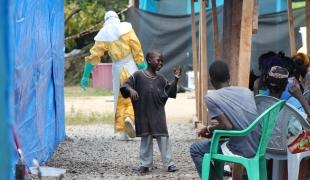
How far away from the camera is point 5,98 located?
4289 mm

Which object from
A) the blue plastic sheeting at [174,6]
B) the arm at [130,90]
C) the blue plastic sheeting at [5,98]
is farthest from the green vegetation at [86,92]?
the blue plastic sheeting at [5,98]

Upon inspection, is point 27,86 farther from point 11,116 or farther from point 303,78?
point 11,116

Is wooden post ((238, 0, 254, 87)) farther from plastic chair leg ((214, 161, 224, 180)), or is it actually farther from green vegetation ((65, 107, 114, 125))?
green vegetation ((65, 107, 114, 125))

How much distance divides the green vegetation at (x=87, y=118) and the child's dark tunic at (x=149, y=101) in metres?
6.30

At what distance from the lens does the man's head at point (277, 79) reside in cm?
685

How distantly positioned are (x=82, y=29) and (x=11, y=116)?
935 inches

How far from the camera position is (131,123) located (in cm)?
1220

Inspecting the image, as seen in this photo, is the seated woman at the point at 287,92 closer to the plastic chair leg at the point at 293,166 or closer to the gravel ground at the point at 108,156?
the plastic chair leg at the point at 293,166

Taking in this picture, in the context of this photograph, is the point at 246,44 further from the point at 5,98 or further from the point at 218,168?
the point at 5,98

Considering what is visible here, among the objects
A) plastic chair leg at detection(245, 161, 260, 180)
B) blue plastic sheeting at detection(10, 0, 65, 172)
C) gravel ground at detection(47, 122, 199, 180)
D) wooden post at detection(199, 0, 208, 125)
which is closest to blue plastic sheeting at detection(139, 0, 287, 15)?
gravel ground at detection(47, 122, 199, 180)

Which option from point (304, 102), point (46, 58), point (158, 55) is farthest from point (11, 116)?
point (46, 58)

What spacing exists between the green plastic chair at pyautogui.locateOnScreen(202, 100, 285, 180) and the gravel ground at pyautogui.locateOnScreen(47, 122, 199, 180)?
2.17 meters

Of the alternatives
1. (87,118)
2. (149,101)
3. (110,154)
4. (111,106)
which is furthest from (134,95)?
(111,106)

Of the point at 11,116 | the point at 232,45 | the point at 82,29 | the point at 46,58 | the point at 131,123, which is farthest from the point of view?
the point at 82,29
